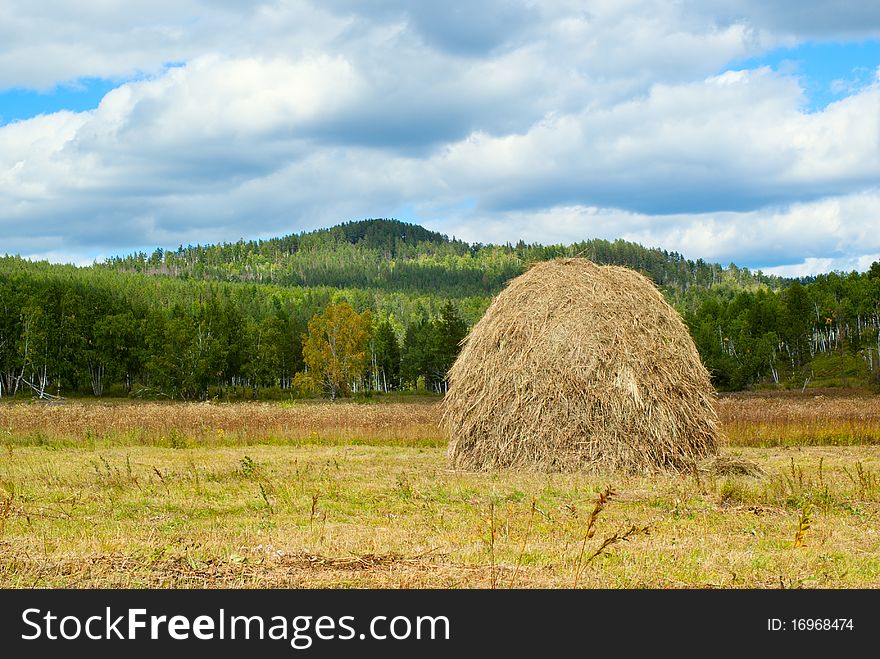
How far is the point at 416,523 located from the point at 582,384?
23.4 feet

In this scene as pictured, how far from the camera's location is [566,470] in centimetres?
1688

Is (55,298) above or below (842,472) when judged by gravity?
above

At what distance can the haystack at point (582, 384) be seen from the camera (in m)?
17.0

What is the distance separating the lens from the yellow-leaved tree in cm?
8988

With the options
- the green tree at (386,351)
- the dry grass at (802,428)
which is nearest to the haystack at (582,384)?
the dry grass at (802,428)

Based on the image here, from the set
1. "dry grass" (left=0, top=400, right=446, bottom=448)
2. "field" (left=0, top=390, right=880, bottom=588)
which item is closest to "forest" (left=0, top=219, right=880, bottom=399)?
"dry grass" (left=0, top=400, right=446, bottom=448)

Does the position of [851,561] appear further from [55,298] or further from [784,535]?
[55,298]

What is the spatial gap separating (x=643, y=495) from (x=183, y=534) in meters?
7.85

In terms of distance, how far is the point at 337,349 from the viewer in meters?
91.8

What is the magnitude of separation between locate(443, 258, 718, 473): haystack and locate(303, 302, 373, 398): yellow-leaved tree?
71004 millimetres

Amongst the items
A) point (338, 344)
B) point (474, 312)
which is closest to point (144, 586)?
point (338, 344)

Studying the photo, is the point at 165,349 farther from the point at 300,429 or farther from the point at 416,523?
the point at 416,523

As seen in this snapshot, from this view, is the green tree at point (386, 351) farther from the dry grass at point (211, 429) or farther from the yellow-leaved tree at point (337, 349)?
the dry grass at point (211, 429)

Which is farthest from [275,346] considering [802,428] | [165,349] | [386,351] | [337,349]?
[802,428]
